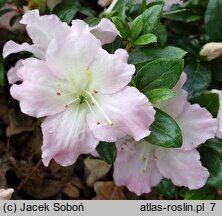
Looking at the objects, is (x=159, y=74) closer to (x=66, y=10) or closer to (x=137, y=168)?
(x=137, y=168)

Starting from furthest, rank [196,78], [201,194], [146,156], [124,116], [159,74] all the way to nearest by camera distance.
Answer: [201,194]
[196,78]
[146,156]
[159,74]
[124,116]

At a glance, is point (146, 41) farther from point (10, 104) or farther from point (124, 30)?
point (10, 104)

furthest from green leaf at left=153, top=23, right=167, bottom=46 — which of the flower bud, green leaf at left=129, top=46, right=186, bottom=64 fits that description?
the flower bud

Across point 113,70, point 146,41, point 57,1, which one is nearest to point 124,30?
point 146,41

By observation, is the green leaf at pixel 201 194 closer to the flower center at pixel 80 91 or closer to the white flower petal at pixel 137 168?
the white flower petal at pixel 137 168

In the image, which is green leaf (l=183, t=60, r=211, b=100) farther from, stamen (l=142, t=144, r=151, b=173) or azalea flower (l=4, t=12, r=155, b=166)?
azalea flower (l=4, t=12, r=155, b=166)

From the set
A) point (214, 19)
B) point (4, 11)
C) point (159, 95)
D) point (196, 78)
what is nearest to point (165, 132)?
point (159, 95)
